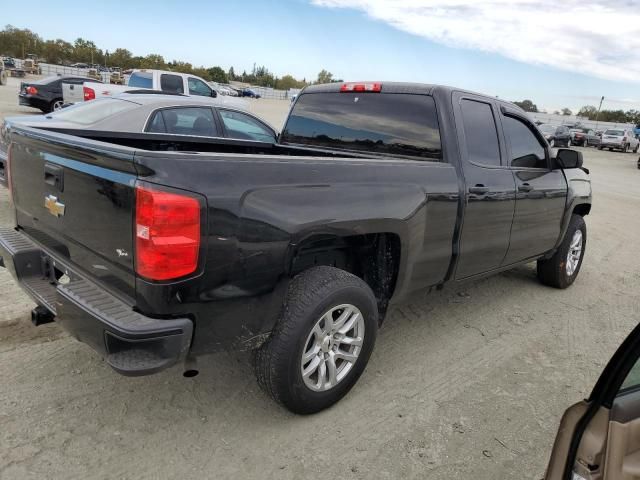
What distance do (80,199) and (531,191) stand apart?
3624 mm

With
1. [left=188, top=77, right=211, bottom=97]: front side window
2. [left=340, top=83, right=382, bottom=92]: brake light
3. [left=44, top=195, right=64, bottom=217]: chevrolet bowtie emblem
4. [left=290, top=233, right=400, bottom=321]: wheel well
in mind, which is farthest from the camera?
[left=188, top=77, right=211, bottom=97]: front side window

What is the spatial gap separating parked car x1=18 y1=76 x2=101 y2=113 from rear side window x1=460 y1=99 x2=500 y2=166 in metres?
16.9

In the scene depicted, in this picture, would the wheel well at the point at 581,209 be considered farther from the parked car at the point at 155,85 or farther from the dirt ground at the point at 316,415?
the parked car at the point at 155,85

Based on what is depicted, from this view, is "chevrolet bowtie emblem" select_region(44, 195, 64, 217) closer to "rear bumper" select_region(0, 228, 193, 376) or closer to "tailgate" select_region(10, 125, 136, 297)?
"tailgate" select_region(10, 125, 136, 297)

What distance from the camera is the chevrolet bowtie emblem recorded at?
8.74 ft

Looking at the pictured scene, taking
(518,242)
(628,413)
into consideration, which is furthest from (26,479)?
(518,242)

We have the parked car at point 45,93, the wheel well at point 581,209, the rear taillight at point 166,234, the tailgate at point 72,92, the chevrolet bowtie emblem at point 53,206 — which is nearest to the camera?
the rear taillight at point 166,234

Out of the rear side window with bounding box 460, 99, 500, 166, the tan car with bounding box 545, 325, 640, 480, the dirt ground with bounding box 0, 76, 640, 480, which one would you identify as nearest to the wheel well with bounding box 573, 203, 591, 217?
the dirt ground with bounding box 0, 76, 640, 480

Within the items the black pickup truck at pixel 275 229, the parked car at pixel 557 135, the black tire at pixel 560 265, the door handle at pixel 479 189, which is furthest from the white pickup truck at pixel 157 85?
the parked car at pixel 557 135

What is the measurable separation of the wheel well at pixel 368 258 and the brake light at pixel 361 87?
4.77 feet

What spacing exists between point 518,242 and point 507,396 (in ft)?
5.37

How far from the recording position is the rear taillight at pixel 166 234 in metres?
2.09

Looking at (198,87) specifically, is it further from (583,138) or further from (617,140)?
(583,138)

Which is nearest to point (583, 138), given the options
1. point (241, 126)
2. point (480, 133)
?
point (241, 126)
